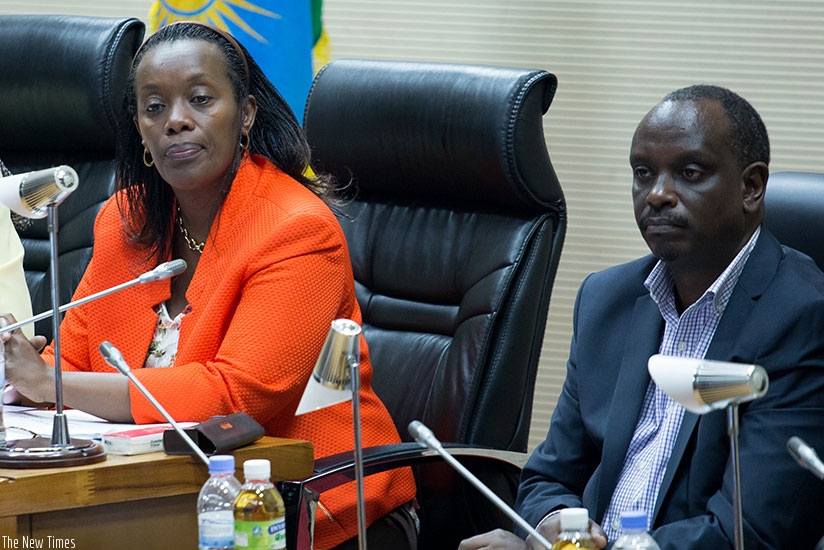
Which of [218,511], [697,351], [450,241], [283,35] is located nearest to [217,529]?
[218,511]

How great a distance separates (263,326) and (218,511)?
25.6 inches

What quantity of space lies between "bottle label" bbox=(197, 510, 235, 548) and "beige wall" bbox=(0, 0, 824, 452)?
5.72 feet

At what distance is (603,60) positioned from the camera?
282cm

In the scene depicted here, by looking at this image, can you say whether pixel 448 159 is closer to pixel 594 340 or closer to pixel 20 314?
pixel 594 340

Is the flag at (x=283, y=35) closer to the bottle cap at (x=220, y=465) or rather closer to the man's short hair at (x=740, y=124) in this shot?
the man's short hair at (x=740, y=124)

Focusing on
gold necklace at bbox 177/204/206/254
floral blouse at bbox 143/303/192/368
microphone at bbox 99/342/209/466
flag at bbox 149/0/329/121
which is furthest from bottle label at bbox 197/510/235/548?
flag at bbox 149/0/329/121

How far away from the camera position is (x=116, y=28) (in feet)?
9.11

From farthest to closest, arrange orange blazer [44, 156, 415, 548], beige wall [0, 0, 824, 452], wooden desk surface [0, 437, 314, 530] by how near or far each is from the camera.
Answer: beige wall [0, 0, 824, 452] → orange blazer [44, 156, 415, 548] → wooden desk surface [0, 437, 314, 530]

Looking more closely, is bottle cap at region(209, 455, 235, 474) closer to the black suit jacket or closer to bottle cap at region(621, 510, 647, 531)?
bottle cap at region(621, 510, 647, 531)

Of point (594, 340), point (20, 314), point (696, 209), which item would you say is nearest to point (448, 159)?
point (594, 340)

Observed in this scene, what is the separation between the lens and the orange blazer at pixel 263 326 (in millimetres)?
1875

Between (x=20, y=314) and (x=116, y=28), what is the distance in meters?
0.75

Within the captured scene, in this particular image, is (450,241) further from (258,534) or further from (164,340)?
(258,534)

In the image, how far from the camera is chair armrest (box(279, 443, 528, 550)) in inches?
68.1
